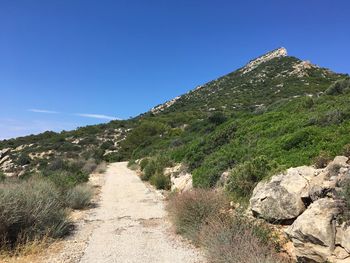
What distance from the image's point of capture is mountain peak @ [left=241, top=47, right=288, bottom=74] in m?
86.9

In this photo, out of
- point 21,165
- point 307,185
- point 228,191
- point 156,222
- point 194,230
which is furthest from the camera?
point 21,165

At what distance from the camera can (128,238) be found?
31.8ft

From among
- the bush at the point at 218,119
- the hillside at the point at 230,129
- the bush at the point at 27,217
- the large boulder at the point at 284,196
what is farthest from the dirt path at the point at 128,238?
the bush at the point at 218,119

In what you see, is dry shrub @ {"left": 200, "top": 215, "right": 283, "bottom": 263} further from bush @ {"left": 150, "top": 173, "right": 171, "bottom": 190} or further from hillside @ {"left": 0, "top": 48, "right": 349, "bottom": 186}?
bush @ {"left": 150, "top": 173, "right": 171, "bottom": 190}

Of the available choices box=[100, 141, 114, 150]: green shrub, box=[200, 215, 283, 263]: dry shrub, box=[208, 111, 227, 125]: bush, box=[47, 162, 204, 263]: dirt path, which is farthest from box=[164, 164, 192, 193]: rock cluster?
box=[100, 141, 114, 150]: green shrub

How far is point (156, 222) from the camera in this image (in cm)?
1161

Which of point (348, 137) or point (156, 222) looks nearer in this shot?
point (348, 137)

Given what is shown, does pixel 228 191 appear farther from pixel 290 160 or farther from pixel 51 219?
pixel 51 219

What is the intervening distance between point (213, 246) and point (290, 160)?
12.5 feet

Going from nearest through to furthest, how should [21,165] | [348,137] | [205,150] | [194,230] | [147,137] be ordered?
[194,230] → [348,137] → [205,150] → [21,165] → [147,137]

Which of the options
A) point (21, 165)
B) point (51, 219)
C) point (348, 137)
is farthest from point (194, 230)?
point (21, 165)

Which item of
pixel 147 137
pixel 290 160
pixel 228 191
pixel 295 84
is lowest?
pixel 228 191

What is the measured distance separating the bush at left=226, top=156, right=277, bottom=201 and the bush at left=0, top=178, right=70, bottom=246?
488 centimetres

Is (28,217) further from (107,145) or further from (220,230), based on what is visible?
(107,145)
